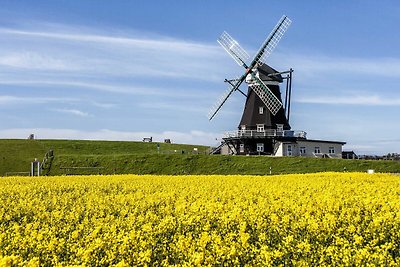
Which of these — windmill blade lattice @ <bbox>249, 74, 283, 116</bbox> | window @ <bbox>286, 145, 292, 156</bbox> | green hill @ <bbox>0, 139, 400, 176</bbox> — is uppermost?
windmill blade lattice @ <bbox>249, 74, 283, 116</bbox>

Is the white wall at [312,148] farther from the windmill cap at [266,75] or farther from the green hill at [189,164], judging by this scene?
the windmill cap at [266,75]

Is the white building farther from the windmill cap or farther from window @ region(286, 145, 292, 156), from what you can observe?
the windmill cap

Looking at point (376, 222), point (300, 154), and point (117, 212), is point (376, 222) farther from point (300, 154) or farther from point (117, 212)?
point (300, 154)

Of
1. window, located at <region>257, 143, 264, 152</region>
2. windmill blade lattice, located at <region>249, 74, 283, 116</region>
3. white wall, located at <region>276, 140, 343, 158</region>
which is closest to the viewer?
windmill blade lattice, located at <region>249, 74, 283, 116</region>

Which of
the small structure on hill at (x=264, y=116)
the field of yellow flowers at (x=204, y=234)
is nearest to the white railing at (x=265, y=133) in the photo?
the small structure on hill at (x=264, y=116)

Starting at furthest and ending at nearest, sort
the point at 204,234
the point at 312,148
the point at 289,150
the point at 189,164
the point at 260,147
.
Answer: the point at 312,148, the point at 260,147, the point at 289,150, the point at 189,164, the point at 204,234

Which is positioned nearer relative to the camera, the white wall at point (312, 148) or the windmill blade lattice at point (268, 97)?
the windmill blade lattice at point (268, 97)

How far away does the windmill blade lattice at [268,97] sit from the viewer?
6309 centimetres

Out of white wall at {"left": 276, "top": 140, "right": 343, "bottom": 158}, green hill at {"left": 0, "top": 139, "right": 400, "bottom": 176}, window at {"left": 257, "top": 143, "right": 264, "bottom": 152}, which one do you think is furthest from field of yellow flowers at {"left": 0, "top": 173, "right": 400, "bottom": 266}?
white wall at {"left": 276, "top": 140, "right": 343, "bottom": 158}

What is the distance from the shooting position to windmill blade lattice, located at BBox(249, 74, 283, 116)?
207 feet

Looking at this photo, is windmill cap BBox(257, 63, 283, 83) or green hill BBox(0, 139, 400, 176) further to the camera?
windmill cap BBox(257, 63, 283, 83)

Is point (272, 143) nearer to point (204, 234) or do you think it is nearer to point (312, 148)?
point (312, 148)

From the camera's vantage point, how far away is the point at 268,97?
2498 inches

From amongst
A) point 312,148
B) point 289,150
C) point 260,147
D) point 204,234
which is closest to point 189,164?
point 260,147
